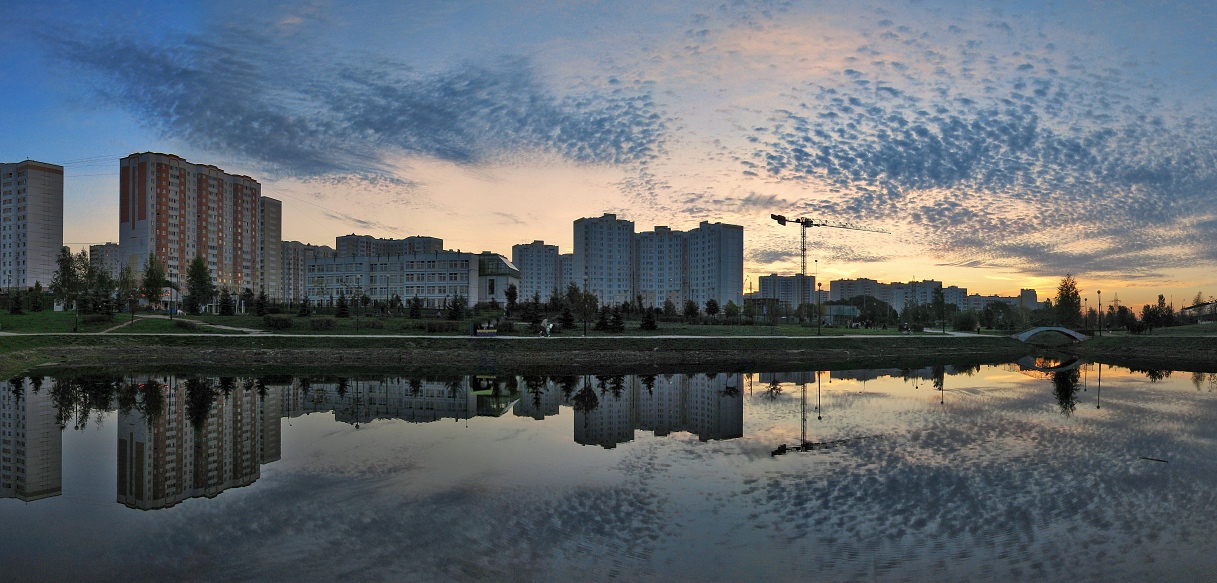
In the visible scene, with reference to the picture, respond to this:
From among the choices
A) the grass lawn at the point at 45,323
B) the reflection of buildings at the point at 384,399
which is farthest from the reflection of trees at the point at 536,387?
the grass lawn at the point at 45,323

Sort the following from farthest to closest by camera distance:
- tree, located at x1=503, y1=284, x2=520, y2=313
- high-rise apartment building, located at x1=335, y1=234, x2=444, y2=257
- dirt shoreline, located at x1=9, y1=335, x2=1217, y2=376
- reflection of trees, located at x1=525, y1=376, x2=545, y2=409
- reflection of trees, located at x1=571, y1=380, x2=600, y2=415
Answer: high-rise apartment building, located at x1=335, y1=234, x2=444, y2=257, tree, located at x1=503, y1=284, x2=520, y2=313, dirt shoreline, located at x1=9, y1=335, x2=1217, y2=376, reflection of trees, located at x1=525, y1=376, x2=545, y2=409, reflection of trees, located at x1=571, y1=380, x2=600, y2=415

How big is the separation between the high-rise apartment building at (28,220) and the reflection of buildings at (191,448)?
8716cm

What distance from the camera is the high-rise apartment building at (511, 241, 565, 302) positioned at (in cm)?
13888

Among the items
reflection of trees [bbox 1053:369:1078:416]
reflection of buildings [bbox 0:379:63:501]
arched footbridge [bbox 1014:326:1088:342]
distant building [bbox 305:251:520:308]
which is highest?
distant building [bbox 305:251:520:308]

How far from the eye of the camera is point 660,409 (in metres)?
22.7

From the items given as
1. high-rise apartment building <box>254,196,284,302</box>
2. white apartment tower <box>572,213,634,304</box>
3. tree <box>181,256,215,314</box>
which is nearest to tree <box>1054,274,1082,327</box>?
white apartment tower <box>572,213,634,304</box>

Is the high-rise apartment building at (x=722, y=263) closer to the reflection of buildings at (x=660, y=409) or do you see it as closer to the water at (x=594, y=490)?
the reflection of buildings at (x=660, y=409)

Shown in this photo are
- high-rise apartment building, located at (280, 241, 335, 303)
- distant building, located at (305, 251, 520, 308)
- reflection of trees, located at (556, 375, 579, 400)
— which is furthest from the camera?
high-rise apartment building, located at (280, 241, 335, 303)

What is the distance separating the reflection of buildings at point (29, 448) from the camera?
12305 mm

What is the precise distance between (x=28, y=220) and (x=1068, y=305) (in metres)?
145

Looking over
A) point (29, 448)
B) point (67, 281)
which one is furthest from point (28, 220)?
point (29, 448)

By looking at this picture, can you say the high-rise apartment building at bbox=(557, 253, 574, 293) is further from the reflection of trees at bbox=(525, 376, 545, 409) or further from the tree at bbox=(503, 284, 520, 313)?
the reflection of trees at bbox=(525, 376, 545, 409)

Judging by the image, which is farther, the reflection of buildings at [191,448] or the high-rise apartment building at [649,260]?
the high-rise apartment building at [649,260]

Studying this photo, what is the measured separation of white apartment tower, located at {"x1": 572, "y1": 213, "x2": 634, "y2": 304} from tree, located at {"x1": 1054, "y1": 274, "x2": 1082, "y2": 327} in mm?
71076
